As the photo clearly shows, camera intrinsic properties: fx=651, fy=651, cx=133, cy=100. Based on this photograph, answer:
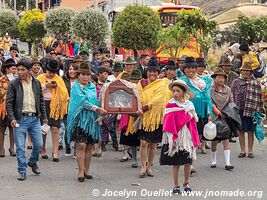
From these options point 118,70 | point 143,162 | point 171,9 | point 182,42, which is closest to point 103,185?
point 143,162

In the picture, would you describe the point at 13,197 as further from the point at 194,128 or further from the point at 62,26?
the point at 62,26

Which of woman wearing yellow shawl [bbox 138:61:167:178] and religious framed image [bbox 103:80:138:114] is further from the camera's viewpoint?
woman wearing yellow shawl [bbox 138:61:167:178]

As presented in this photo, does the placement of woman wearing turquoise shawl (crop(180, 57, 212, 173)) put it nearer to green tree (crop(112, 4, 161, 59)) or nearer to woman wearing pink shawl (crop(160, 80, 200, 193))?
woman wearing pink shawl (crop(160, 80, 200, 193))

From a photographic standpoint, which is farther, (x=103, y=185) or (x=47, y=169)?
(x=47, y=169)

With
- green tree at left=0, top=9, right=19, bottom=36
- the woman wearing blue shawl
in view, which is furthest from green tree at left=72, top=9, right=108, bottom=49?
green tree at left=0, top=9, right=19, bottom=36

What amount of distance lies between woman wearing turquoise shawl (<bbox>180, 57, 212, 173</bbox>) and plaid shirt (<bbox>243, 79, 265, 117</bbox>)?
1.70m

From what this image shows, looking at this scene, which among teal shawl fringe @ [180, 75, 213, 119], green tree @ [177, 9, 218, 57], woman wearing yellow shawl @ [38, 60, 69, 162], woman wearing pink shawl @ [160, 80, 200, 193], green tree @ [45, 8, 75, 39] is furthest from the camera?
green tree @ [45, 8, 75, 39]

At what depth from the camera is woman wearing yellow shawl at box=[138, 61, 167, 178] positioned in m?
10.4

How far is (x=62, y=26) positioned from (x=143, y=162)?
25080 millimetres

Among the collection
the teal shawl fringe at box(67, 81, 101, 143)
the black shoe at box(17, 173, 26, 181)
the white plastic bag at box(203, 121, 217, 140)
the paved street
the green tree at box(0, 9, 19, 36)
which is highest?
the green tree at box(0, 9, 19, 36)

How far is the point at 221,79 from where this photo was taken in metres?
11.4

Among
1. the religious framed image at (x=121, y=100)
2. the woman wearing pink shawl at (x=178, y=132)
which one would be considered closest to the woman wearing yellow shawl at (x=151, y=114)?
the religious framed image at (x=121, y=100)

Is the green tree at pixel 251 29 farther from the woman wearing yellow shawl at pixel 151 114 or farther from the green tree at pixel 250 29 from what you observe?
the woman wearing yellow shawl at pixel 151 114

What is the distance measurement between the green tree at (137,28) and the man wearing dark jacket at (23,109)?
40.3 ft
